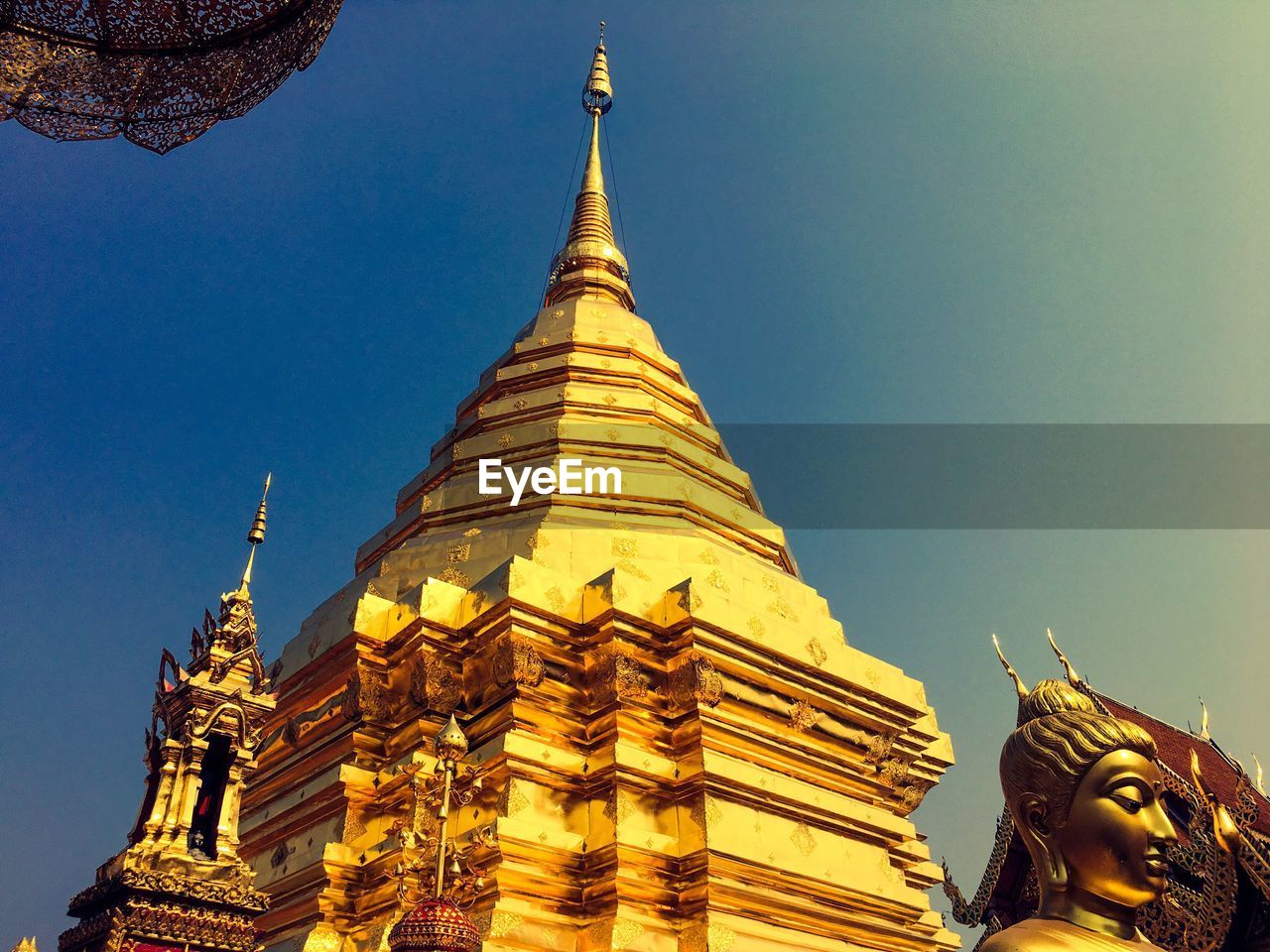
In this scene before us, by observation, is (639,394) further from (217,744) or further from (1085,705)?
(1085,705)

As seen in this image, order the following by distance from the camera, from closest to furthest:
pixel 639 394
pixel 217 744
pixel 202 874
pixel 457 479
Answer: pixel 202 874 < pixel 217 744 < pixel 457 479 < pixel 639 394

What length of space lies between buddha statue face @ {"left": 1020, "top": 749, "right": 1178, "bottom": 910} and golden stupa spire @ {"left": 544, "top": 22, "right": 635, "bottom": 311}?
40.4ft

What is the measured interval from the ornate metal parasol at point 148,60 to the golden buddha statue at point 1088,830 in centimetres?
503

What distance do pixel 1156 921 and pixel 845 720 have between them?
306 centimetres

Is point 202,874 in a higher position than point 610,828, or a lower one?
lower

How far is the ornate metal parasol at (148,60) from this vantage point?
5.87m

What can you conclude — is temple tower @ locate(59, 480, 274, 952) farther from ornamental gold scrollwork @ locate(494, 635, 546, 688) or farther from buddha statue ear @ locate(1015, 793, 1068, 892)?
buddha statue ear @ locate(1015, 793, 1068, 892)

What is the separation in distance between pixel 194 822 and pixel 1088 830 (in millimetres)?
4558

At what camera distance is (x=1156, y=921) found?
9.71 m

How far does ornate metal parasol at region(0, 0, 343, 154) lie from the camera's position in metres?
5.87

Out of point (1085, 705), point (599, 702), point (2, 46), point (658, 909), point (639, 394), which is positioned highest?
point (639, 394)

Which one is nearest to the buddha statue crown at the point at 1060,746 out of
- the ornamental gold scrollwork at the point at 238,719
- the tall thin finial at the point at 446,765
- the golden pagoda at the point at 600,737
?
the tall thin finial at the point at 446,765

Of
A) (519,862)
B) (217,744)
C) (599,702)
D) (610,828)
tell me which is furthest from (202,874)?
(599,702)

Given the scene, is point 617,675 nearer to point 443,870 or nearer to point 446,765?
point 446,765
